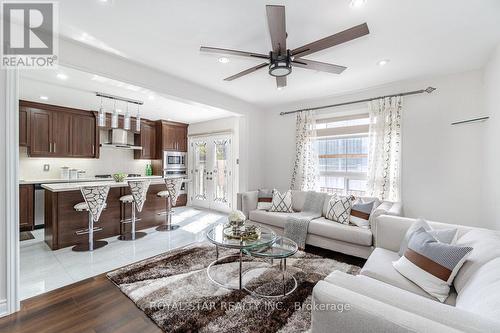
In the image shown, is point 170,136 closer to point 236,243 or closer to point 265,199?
point 265,199

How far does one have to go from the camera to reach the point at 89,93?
13.0 feet

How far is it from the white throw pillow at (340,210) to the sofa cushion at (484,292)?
1872mm

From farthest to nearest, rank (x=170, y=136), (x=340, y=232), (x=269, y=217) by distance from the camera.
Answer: (x=170, y=136), (x=269, y=217), (x=340, y=232)

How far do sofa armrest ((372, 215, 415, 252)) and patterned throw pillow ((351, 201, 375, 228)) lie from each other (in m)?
0.65

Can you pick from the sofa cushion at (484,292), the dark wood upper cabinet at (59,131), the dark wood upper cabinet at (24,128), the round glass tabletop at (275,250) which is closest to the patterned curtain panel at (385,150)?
the round glass tabletop at (275,250)

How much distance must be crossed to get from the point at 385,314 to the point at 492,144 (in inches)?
120

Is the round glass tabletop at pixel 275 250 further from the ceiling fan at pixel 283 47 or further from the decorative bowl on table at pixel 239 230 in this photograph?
the ceiling fan at pixel 283 47

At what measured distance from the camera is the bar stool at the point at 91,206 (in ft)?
10.2

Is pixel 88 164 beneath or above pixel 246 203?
above

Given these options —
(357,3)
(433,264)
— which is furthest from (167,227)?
(357,3)

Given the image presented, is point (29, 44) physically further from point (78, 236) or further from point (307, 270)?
point (307, 270)

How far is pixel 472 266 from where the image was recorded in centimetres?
140

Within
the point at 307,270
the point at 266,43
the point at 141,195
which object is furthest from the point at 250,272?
the point at 266,43

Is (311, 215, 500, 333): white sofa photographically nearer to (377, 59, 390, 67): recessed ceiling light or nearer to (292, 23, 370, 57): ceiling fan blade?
(292, 23, 370, 57): ceiling fan blade
